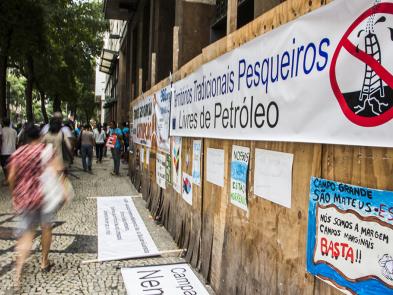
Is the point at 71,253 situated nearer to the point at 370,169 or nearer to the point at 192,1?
the point at 370,169

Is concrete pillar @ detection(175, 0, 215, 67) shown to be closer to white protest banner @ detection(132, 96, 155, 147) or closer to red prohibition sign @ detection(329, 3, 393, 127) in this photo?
white protest banner @ detection(132, 96, 155, 147)

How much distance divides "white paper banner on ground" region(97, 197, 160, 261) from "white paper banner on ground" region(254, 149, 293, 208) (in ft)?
8.98

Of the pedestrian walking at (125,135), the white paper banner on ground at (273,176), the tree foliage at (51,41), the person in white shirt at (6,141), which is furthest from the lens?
the pedestrian walking at (125,135)

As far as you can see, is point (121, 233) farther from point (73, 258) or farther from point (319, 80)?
point (319, 80)

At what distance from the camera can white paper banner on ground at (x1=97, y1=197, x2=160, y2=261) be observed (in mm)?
5633

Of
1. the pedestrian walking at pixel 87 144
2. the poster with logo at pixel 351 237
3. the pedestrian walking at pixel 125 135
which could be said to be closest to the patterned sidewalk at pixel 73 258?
the poster with logo at pixel 351 237

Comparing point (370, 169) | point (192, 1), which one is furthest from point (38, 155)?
point (192, 1)

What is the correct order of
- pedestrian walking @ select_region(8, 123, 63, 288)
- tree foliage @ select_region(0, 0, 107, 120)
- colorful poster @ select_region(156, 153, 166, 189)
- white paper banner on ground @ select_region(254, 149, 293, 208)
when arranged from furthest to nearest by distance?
tree foliage @ select_region(0, 0, 107, 120) → colorful poster @ select_region(156, 153, 166, 189) → pedestrian walking @ select_region(8, 123, 63, 288) → white paper banner on ground @ select_region(254, 149, 293, 208)

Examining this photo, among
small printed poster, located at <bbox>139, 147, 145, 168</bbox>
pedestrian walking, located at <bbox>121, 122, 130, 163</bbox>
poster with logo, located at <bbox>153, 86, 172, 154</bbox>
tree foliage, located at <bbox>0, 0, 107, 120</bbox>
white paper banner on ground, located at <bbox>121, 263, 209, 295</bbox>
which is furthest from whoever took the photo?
pedestrian walking, located at <bbox>121, 122, 130, 163</bbox>

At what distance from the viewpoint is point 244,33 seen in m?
3.85

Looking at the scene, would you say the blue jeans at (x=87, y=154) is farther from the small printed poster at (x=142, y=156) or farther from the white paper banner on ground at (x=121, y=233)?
the white paper banner on ground at (x=121, y=233)

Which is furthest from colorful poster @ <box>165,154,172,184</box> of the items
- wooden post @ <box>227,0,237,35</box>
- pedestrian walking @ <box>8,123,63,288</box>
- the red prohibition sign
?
the red prohibition sign

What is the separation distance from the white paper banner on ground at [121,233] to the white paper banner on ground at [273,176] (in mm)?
2736

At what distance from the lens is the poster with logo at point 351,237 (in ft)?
6.72
